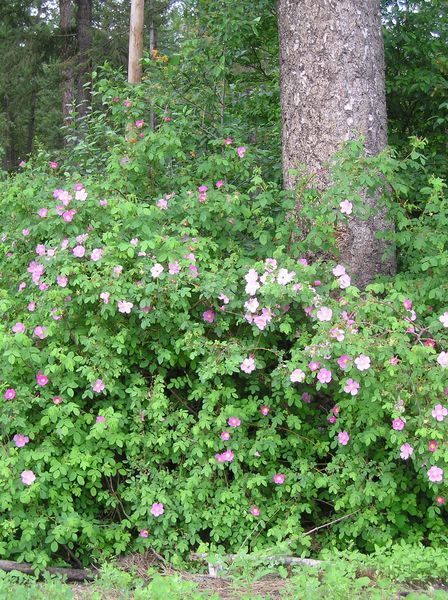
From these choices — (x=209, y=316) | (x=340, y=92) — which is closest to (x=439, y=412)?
Answer: (x=209, y=316)

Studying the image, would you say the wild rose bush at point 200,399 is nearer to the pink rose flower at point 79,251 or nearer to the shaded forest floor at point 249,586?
the pink rose flower at point 79,251

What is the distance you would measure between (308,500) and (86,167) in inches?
111

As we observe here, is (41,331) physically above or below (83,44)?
below

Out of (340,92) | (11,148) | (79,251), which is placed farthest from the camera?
(11,148)

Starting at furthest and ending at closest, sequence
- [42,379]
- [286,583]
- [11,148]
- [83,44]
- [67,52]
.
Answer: [11,148] < [67,52] < [83,44] < [42,379] < [286,583]

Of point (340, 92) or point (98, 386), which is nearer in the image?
point (98, 386)

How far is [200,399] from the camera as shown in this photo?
12.5 feet

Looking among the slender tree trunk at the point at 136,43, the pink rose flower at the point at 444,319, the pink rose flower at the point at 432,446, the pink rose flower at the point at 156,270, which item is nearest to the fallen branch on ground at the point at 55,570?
the pink rose flower at the point at 156,270

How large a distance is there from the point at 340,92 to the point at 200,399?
2.05m

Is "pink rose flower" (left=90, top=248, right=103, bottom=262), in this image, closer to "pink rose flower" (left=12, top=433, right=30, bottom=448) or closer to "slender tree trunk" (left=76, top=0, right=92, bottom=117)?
"pink rose flower" (left=12, top=433, right=30, bottom=448)

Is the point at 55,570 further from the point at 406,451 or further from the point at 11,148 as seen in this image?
the point at 11,148

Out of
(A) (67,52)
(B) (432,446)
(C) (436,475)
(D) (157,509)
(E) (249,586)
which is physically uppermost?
(A) (67,52)

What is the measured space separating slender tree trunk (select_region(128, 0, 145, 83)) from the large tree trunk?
8.74 ft

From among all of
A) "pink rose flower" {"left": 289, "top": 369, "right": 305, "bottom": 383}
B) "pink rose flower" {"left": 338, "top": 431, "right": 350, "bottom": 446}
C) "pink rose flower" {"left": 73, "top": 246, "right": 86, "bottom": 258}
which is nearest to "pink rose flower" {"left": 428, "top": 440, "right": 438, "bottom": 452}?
"pink rose flower" {"left": 338, "top": 431, "right": 350, "bottom": 446}
